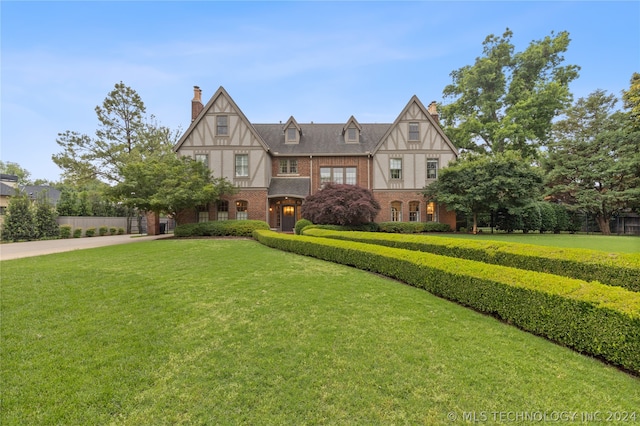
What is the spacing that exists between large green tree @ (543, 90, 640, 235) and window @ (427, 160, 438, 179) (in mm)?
12505

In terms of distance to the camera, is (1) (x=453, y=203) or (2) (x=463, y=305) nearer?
(2) (x=463, y=305)

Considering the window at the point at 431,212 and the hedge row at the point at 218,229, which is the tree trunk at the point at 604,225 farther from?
the hedge row at the point at 218,229

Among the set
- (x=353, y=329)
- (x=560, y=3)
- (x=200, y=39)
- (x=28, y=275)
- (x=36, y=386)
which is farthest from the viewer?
(x=200, y=39)

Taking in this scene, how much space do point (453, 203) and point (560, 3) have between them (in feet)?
36.9

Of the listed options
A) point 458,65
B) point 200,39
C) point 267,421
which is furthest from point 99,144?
point 458,65

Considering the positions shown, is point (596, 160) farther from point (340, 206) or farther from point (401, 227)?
point (340, 206)

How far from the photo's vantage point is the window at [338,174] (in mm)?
19953

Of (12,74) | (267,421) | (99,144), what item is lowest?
(267,421)

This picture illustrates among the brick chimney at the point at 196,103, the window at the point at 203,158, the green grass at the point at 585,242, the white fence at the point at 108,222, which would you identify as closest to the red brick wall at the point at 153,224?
the white fence at the point at 108,222

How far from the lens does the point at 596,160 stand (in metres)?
22.0

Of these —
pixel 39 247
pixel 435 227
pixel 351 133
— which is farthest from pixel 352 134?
pixel 39 247

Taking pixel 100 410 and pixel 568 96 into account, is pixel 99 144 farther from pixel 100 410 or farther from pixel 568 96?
pixel 568 96

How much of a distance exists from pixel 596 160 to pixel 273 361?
31.6m

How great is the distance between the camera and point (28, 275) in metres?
6.48
